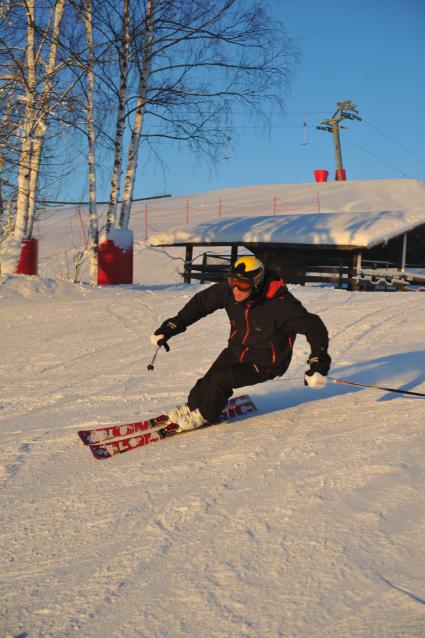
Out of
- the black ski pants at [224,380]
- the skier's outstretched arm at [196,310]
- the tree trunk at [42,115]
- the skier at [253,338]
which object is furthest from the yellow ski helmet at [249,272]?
the tree trunk at [42,115]

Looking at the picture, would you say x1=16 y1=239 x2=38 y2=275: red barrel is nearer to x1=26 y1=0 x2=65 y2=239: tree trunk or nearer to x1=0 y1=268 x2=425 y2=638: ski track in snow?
x1=26 y1=0 x2=65 y2=239: tree trunk

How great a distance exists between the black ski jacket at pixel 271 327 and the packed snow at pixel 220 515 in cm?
A: 60

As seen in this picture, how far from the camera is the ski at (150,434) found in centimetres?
533

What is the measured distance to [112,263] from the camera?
17078 millimetres

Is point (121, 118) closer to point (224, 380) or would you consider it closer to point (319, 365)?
point (224, 380)

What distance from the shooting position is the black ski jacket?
546 cm

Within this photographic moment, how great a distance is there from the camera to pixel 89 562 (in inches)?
136

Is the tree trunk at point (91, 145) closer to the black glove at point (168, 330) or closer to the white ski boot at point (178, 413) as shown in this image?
the black glove at point (168, 330)

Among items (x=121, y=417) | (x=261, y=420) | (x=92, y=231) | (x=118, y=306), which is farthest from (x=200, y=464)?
(x=92, y=231)

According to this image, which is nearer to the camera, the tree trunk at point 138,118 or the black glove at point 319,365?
the black glove at point 319,365

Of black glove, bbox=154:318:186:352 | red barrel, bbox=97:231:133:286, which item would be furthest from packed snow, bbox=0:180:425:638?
red barrel, bbox=97:231:133:286

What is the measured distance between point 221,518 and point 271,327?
6.52 ft

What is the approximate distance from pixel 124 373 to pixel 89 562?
208 inches

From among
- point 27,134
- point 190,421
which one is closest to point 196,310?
point 190,421
